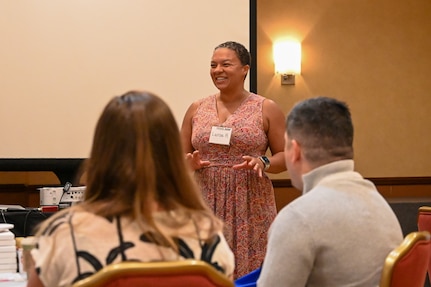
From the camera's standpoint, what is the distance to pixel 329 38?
675 centimetres

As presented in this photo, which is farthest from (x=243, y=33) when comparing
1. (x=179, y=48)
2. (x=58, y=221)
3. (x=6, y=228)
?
(x=58, y=221)

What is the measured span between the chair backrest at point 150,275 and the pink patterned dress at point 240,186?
7.29ft

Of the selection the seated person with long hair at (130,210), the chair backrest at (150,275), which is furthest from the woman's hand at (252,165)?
the chair backrest at (150,275)

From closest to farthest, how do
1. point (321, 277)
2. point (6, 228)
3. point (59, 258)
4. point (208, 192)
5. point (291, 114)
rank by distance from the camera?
point (59, 258) → point (321, 277) → point (291, 114) → point (6, 228) → point (208, 192)

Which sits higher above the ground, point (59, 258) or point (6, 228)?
point (59, 258)

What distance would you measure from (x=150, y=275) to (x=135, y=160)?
0.30 metres

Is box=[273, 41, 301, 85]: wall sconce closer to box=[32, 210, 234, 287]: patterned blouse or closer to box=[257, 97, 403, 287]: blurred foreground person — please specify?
box=[257, 97, 403, 287]: blurred foreground person

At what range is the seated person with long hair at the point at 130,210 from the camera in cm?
163

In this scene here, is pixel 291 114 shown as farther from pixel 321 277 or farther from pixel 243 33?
pixel 243 33

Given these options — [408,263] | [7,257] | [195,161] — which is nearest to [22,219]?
[195,161]

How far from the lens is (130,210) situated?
1.67 m

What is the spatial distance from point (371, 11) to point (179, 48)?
2286mm

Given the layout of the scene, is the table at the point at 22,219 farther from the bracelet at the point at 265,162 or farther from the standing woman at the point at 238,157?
the bracelet at the point at 265,162

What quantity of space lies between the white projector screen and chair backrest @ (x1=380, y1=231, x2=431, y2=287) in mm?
3513
